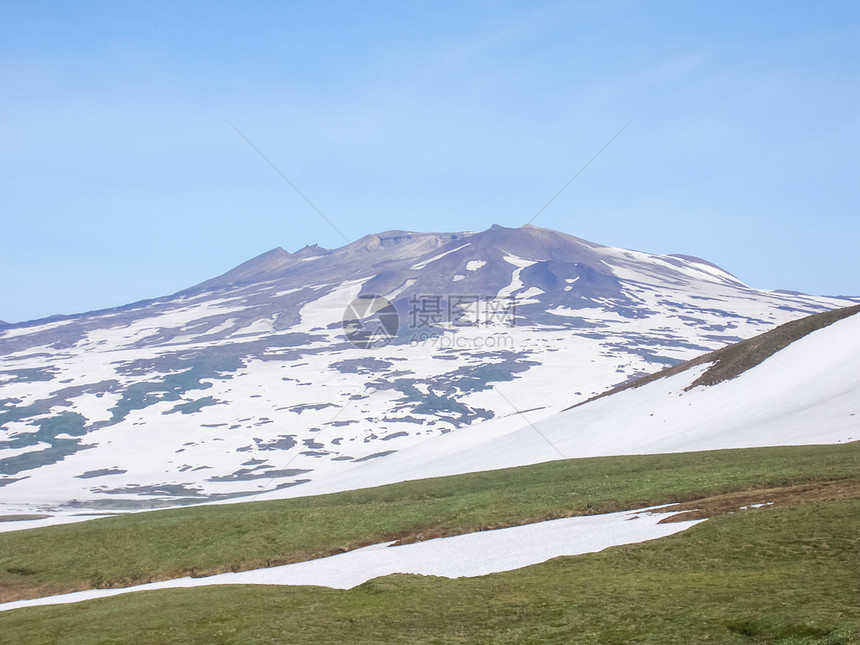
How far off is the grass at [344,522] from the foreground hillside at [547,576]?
0.22 meters

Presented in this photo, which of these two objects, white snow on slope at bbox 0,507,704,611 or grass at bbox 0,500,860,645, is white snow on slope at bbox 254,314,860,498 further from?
grass at bbox 0,500,860,645

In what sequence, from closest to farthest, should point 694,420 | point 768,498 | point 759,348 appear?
1. point 768,498
2. point 694,420
3. point 759,348

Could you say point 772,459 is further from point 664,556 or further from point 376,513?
point 376,513

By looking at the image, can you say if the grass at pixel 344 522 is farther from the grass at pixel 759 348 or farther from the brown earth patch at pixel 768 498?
the grass at pixel 759 348

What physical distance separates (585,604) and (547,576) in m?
6.78

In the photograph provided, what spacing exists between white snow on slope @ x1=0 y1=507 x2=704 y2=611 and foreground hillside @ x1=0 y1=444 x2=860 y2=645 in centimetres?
257

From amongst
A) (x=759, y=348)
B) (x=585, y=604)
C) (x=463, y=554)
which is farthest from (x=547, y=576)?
(x=759, y=348)

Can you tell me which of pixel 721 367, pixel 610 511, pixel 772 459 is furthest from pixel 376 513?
pixel 721 367

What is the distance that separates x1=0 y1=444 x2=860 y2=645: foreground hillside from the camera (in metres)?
22.9

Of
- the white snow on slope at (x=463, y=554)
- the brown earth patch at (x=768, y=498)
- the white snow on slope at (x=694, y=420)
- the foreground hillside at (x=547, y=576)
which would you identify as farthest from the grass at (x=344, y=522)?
the white snow on slope at (x=694, y=420)

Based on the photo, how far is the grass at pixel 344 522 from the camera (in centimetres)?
4653

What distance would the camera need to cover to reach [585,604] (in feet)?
84.6

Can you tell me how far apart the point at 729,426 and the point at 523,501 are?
35.3 metres

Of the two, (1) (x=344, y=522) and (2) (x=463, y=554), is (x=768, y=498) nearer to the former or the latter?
(2) (x=463, y=554)
